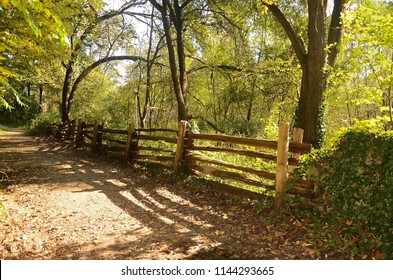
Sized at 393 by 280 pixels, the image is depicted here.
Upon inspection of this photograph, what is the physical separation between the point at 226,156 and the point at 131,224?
4767mm

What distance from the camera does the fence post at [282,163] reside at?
4.75m

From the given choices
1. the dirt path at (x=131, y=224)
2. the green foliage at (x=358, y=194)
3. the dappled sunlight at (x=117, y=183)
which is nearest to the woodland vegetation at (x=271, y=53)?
the green foliage at (x=358, y=194)

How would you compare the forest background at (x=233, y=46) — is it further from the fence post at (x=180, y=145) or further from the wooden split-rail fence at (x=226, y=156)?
the fence post at (x=180, y=145)

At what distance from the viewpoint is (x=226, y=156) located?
28.8ft

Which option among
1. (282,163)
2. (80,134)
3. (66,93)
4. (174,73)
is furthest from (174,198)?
(66,93)

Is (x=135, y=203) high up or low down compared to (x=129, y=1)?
down

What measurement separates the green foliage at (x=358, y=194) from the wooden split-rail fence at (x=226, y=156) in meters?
0.53

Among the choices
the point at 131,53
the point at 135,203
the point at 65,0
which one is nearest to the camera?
the point at 135,203

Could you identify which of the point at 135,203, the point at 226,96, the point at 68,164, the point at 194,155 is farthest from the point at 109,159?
the point at 226,96

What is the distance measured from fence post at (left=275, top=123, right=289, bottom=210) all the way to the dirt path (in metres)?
0.51

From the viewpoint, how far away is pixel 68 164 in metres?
9.22

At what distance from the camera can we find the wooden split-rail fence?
4.80 meters

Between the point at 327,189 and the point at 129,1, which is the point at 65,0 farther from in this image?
the point at 327,189

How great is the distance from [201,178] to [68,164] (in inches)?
197
